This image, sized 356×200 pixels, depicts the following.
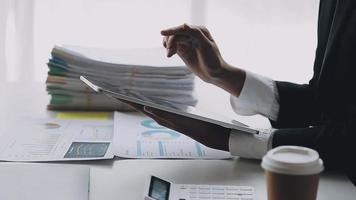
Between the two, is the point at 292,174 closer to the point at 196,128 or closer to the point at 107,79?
the point at 196,128

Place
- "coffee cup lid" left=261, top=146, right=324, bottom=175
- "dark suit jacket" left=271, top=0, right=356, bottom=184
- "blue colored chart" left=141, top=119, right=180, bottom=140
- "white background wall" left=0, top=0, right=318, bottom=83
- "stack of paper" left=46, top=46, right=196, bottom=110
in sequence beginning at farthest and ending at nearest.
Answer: "white background wall" left=0, top=0, right=318, bottom=83 < "stack of paper" left=46, top=46, right=196, bottom=110 < "blue colored chart" left=141, top=119, right=180, bottom=140 < "dark suit jacket" left=271, top=0, right=356, bottom=184 < "coffee cup lid" left=261, top=146, right=324, bottom=175

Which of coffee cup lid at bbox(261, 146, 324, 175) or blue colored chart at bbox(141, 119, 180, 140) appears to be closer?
coffee cup lid at bbox(261, 146, 324, 175)

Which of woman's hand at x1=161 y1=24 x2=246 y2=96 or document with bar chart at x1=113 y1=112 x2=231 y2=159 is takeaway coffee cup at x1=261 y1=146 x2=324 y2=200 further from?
woman's hand at x1=161 y1=24 x2=246 y2=96

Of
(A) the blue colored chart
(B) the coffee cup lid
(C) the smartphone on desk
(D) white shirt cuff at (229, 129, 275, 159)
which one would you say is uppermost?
(B) the coffee cup lid

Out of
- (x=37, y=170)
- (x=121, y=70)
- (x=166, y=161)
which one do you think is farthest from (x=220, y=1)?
(x=37, y=170)

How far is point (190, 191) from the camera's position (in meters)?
0.86

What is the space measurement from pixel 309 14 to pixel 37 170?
1.40 m

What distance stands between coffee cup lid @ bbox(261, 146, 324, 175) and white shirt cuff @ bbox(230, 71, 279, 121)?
64 centimetres

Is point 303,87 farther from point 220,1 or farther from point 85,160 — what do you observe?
point 220,1

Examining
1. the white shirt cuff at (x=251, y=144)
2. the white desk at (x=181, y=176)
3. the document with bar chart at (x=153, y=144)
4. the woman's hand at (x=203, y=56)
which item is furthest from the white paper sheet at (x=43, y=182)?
the woman's hand at (x=203, y=56)

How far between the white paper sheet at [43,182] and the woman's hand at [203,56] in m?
0.37

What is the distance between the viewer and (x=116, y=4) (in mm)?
2066

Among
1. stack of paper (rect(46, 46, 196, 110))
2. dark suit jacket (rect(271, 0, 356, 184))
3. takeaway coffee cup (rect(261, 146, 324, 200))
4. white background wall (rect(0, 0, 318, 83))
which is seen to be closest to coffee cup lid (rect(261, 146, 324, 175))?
takeaway coffee cup (rect(261, 146, 324, 200))

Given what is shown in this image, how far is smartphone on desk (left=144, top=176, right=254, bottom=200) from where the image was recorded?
823 millimetres
